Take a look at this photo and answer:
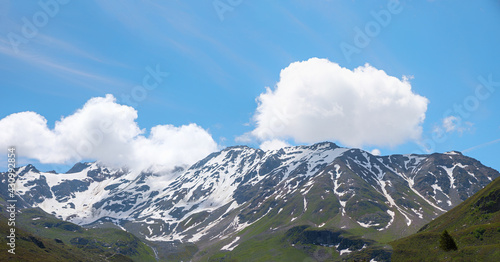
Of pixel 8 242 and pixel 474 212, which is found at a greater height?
pixel 8 242

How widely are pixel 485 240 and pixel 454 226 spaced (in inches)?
1666

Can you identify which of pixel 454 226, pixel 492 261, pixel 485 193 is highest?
pixel 485 193

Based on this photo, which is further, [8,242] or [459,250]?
[8,242]

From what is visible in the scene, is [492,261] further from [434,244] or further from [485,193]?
[485,193]

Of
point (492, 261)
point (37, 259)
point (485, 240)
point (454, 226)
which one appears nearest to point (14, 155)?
point (37, 259)

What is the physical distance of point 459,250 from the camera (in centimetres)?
14350

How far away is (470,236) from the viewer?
153 metres

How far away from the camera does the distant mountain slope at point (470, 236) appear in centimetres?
13700

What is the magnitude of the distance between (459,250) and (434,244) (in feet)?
99.2

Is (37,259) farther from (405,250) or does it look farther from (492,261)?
(492,261)

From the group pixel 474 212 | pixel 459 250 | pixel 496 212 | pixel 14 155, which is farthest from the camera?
pixel 474 212

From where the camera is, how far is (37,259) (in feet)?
610

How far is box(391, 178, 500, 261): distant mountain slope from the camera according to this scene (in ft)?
449

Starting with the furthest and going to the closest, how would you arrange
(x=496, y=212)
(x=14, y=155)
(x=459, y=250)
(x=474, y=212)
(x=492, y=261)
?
(x=474, y=212) → (x=496, y=212) → (x=459, y=250) → (x=492, y=261) → (x=14, y=155)
